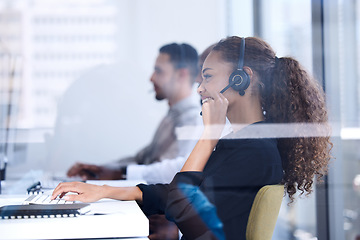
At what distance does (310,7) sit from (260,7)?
341 millimetres

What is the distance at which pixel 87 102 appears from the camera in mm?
3084

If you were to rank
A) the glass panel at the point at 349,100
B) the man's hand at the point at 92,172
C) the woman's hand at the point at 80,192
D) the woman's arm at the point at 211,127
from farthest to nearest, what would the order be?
the man's hand at the point at 92,172 → the glass panel at the point at 349,100 → the woman's arm at the point at 211,127 → the woman's hand at the point at 80,192

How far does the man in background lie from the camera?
7.48ft

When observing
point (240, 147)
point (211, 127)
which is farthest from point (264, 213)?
point (211, 127)

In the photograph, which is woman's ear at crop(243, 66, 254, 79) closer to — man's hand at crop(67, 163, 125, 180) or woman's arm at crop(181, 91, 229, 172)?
woman's arm at crop(181, 91, 229, 172)

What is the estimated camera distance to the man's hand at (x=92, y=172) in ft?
8.97

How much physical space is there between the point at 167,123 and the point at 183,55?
43cm

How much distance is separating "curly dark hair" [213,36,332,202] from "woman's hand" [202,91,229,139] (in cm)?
12

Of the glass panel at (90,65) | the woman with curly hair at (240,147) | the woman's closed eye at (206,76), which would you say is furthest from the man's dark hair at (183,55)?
the woman with curly hair at (240,147)

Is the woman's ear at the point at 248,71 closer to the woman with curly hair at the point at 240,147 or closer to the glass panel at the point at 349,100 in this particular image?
the woman with curly hair at the point at 240,147

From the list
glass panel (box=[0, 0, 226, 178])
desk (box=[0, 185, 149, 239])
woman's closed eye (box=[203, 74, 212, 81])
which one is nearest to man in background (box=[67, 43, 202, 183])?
glass panel (box=[0, 0, 226, 178])

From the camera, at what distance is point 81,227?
113 centimetres

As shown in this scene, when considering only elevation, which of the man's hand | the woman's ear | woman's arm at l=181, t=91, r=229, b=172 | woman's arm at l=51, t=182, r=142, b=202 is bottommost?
the man's hand

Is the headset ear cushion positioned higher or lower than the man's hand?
higher
